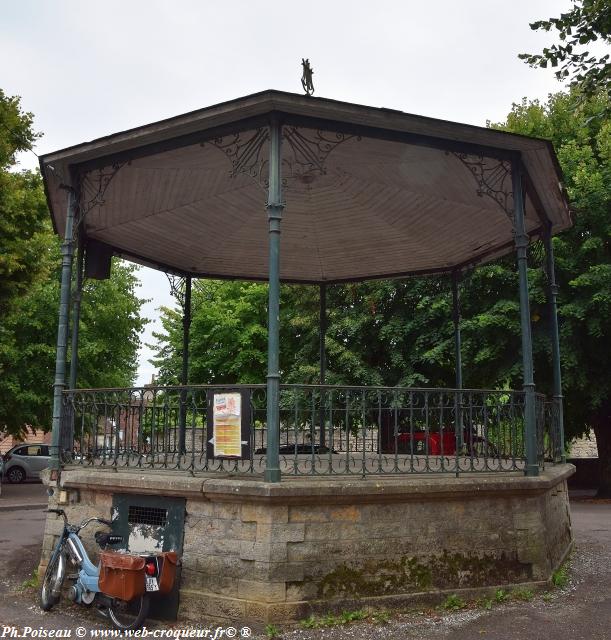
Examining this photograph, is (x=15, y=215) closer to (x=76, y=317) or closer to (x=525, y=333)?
(x=76, y=317)

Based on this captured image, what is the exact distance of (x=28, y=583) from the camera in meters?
8.02

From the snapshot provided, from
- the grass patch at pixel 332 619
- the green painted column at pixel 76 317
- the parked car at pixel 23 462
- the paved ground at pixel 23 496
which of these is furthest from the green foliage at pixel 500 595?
the parked car at pixel 23 462

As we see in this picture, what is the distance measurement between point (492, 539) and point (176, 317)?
26.8 meters

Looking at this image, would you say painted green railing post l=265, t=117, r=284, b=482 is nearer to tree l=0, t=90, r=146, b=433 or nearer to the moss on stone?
the moss on stone

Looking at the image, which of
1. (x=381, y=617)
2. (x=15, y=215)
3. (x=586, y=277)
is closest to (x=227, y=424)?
(x=381, y=617)

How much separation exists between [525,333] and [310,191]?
4052 millimetres

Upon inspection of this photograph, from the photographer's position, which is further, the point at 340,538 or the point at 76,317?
the point at 76,317

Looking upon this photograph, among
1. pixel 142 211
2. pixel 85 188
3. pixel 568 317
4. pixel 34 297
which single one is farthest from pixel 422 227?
pixel 34 297

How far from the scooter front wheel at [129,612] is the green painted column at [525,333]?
452cm

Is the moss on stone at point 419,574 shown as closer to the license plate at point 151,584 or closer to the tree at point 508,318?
the license plate at point 151,584

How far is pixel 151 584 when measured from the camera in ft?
20.5

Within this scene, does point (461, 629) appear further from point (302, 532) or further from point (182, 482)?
point (182, 482)

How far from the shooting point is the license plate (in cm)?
623

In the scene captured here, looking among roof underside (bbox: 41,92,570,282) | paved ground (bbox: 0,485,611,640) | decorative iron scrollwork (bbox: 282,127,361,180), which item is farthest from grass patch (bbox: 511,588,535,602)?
decorative iron scrollwork (bbox: 282,127,361,180)
